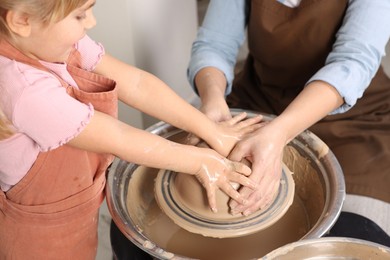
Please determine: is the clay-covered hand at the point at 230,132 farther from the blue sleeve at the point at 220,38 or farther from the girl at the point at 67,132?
the blue sleeve at the point at 220,38

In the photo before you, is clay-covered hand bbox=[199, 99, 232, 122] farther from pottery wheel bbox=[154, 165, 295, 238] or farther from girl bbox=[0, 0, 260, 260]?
pottery wheel bbox=[154, 165, 295, 238]

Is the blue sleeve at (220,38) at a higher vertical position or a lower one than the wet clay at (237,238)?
higher

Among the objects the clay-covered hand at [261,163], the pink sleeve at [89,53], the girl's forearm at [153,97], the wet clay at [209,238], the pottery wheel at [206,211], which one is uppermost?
the pink sleeve at [89,53]

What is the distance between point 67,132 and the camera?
106cm

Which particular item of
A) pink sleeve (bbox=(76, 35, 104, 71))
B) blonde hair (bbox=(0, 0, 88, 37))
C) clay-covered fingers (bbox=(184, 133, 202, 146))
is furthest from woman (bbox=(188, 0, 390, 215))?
blonde hair (bbox=(0, 0, 88, 37))

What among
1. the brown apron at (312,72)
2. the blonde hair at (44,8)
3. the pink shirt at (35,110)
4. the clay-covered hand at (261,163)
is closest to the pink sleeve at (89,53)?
the pink shirt at (35,110)

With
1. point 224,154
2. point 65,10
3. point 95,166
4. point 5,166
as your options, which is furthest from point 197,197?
point 65,10

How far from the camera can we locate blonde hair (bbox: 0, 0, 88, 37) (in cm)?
97

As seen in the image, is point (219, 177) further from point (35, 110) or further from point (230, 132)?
point (35, 110)

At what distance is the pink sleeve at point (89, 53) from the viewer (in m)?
1.31

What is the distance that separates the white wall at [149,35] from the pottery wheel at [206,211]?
0.80 m

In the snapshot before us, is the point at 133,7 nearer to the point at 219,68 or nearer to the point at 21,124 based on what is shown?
the point at 219,68

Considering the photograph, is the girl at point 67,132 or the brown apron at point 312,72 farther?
the brown apron at point 312,72

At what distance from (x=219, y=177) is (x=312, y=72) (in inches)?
23.4
